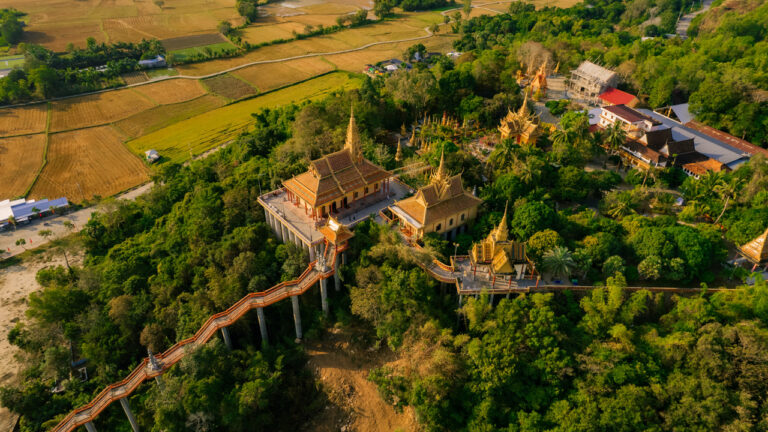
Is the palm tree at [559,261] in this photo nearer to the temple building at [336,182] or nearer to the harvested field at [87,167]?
the temple building at [336,182]

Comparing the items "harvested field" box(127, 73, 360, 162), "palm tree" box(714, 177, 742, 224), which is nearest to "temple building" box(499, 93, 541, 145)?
"palm tree" box(714, 177, 742, 224)

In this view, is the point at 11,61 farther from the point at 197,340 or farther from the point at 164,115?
the point at 197,340

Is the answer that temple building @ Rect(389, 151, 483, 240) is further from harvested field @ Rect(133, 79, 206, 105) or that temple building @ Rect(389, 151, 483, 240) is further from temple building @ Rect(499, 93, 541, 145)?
harvested field @ Rect(133, 79, 206, 105)

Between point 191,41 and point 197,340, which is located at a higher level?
point 191,41

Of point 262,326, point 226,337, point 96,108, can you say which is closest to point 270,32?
point 96,108

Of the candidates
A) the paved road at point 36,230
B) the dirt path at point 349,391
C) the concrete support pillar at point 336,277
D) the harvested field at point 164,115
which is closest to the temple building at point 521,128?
the concrete support pillar at point 336,277

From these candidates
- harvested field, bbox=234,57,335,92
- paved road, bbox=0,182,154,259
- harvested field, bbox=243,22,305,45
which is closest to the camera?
paved road, bbox=0,182,154,259

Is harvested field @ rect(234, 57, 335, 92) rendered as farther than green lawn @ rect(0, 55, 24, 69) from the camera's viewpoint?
No

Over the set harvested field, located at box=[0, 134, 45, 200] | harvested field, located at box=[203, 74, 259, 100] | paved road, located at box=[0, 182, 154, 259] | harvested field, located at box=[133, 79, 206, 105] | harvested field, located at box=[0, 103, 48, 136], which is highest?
harvested field, located at box=[203, 74, 259, 100]
